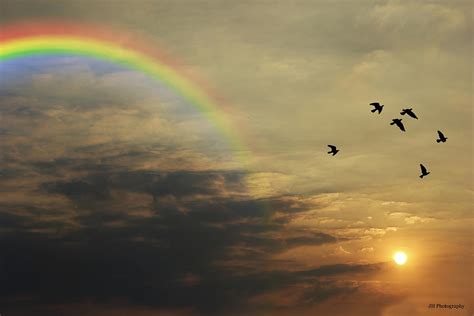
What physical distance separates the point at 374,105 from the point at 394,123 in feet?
19.0

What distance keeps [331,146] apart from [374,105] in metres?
14.2

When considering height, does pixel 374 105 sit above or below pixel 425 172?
above

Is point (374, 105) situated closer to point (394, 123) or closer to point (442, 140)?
point (394, 123)

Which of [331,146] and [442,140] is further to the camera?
[331,146]

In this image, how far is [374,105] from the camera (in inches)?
5344

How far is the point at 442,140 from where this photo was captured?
135m

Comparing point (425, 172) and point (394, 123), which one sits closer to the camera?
point (394, 123)

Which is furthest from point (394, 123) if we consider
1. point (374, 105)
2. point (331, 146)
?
point (331, 146)

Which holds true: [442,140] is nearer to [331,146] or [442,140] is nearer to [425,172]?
[425,172]

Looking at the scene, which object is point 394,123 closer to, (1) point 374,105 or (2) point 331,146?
(1) point 374,105

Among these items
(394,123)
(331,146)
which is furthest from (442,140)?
(331,146)

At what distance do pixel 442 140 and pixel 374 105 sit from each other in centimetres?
1455

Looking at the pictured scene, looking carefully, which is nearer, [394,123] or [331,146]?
[394,123]

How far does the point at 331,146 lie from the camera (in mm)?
145375
